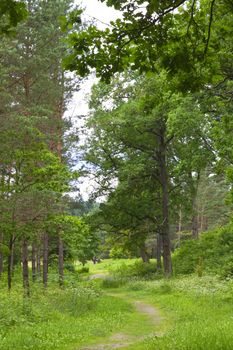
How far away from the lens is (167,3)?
5285 millimetres

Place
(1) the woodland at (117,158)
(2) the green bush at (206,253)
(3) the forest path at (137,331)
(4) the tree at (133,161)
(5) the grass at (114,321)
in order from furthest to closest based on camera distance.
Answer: (4) the tree at (133,161) < (2) the green bush at (206,253) < (3) the forest path at (137,331) < (5) the grass at (114,321) < (1) the woodland at (117,158)

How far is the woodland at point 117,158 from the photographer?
19.1 feet

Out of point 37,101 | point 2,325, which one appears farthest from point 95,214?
point 2,325

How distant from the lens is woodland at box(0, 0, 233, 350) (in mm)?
5832

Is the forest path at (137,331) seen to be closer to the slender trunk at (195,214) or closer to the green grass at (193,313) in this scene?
the green grass at (193,313)

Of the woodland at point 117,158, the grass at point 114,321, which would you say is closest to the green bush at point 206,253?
the woodland at point 117,158

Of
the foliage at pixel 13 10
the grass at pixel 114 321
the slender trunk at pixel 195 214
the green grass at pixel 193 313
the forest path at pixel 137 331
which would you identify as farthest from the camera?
the slender trunk at pixel 195 214

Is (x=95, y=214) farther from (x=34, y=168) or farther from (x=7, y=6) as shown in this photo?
(x=7, y=6)

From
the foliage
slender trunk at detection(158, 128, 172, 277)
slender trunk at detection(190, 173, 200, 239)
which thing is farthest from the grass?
slender trunk at detection(190, 173, 200, 239)

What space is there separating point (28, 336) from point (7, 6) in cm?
853

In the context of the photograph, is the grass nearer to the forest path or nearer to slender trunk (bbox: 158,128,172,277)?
the forest path

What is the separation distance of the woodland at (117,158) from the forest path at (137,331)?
0.18 feet

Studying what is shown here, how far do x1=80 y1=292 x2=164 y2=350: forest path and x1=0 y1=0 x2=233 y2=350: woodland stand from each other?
54mm

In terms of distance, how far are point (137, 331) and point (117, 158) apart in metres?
21.8
